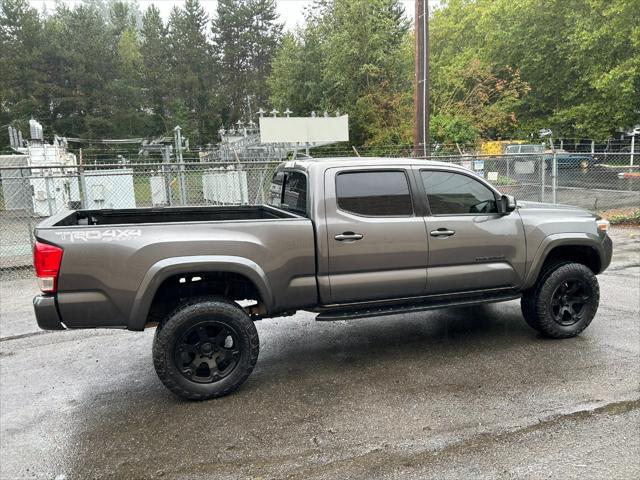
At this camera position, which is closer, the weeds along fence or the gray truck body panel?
the gray truck body panel

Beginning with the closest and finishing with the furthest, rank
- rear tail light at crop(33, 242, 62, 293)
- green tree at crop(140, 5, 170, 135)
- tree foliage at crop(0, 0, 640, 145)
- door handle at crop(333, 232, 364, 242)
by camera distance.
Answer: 1. rear tail light at crop(33, 242, 62, 293)
2. door handle at crop(333, 232, 364, 242)
3. tree foliage at crop(0, 0, 640, 145)
4. green tree at crop(140, 5, 170, 135)

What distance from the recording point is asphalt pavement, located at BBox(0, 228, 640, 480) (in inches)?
117

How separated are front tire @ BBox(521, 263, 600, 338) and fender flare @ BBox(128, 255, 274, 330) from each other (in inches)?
110

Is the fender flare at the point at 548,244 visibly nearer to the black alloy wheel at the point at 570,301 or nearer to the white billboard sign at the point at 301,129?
the black alloy wheel at the point at 570,301

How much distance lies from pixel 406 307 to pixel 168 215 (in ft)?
8.25

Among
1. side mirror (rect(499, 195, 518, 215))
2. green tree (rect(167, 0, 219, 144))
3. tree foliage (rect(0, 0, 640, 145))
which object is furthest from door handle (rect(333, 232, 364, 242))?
green tree (rect(167, 0, 219, 144))

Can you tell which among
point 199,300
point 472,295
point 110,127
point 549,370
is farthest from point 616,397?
point 110,127

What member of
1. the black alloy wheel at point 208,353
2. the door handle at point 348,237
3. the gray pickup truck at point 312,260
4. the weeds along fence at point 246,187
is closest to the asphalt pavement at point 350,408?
the black alloy wheel at point 208,353

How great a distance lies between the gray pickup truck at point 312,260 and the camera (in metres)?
3.55

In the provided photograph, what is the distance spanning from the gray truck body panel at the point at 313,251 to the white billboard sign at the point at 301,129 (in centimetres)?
1077

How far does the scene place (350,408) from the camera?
12.0ft

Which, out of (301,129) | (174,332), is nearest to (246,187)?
(301,129)

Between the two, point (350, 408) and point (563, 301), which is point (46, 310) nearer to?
point (350, 408)

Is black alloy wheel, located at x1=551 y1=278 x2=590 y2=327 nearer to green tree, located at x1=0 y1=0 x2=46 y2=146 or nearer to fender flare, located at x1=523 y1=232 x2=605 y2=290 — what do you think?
fender flare, located at x1=523 y1=232 x2=605 y2=290
